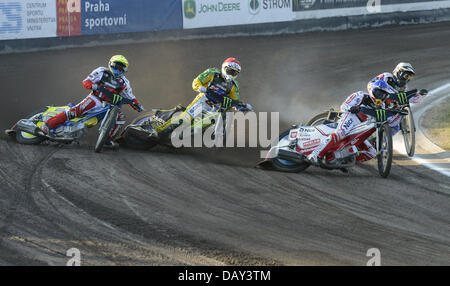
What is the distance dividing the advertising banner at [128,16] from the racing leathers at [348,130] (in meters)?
13.9

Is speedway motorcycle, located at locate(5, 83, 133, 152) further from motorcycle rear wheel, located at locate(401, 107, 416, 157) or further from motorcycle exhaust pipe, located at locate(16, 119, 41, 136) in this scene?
motorcycle rear wheel, located at locate(401, 107, 416, 157)

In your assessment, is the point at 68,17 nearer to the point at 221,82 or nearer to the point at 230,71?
the point at 221,82

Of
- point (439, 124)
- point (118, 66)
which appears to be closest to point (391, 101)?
point (439, 124)

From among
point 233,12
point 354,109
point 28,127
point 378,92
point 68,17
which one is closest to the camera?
point 354,109

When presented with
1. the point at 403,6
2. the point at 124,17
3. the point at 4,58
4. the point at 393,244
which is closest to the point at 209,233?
the point at 393,244

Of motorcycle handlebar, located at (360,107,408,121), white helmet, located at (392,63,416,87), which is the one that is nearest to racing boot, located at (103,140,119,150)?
motorcycle handlebar, located at (360,107,408,121)

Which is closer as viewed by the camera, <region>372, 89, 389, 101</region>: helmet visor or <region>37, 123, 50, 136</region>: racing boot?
<region>372, 89, 389, 101</region>: helmet visor

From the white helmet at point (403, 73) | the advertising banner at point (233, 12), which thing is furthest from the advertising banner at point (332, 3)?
the white helmet at point (403, 73)

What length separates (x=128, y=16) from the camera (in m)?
24.8

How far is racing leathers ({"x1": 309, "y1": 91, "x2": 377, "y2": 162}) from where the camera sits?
1253 cm

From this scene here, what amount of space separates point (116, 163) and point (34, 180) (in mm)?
1800

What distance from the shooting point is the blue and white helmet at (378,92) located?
12.8 metres

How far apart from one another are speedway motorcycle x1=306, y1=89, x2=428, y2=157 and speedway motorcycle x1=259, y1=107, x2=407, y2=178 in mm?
444

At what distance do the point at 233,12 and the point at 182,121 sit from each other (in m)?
13.5
